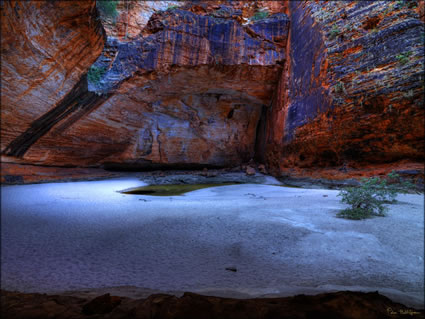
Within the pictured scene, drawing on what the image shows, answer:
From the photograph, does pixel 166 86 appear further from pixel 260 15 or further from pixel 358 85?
pixel 358 85

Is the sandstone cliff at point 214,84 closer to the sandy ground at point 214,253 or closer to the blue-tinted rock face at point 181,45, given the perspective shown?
the blue-tinted rock face at point 181,45

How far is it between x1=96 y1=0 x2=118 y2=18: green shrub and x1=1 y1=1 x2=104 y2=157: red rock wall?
28.4 ft

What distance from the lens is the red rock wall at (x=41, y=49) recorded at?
5.22 ft

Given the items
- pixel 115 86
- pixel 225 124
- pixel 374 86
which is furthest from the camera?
pixel 225 124

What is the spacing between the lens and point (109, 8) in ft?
30.4

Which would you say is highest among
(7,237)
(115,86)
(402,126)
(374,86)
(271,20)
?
(271,20)

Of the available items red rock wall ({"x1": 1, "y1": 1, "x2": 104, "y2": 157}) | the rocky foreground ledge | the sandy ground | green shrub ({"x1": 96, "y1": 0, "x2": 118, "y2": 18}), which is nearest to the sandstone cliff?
red rock wall ({"x1": 1, "y1": 1, "x2": 104, "y2": 157})

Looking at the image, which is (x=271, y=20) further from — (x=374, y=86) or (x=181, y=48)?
(x=374, y=86)

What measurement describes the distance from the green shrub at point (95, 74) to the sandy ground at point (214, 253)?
661 cm

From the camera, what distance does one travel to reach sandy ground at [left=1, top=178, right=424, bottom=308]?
98cm

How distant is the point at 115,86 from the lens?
7797 mm

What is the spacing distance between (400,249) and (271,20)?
32.2 feet

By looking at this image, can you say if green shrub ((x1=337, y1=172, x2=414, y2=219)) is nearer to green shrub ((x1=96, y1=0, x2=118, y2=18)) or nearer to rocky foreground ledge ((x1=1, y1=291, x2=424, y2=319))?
rocky foreground ledge ((x1=1, y1=291, x2=424, y2=319))

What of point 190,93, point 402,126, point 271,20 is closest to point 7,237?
point 402,126
